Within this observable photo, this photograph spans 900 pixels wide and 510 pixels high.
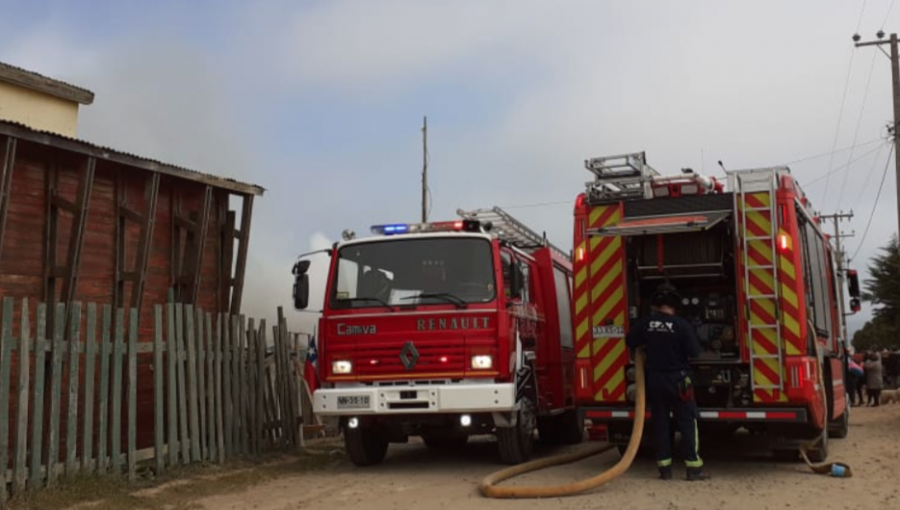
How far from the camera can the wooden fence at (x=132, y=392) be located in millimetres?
7020

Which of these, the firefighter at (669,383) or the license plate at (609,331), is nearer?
the firefighter at (669,383)

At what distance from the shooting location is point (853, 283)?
13.9 meters

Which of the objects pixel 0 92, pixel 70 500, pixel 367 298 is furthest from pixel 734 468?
pixel 0 92

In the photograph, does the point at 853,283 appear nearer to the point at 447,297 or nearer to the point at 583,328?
the point at 583,328

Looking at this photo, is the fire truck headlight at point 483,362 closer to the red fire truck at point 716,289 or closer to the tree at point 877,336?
the red fire truck at point 716,289

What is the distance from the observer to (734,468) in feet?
28.8

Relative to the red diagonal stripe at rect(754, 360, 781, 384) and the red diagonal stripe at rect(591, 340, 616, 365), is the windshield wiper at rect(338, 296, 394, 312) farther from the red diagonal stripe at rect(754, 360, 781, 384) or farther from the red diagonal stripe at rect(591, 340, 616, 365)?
the red diagonal stripe at rect(754, 360, 781, 384)

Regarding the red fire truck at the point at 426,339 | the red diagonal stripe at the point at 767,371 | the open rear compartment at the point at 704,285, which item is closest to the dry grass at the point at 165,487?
the red fire truck at the point at 426,339

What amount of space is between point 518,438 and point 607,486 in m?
1.52

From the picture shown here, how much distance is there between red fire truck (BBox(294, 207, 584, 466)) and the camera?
8625 mm

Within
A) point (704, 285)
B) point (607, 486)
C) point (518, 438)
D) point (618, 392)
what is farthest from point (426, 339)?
point (704, 285)

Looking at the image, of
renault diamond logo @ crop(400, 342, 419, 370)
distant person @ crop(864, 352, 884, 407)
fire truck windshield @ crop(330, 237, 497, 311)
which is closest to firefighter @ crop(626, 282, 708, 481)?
fire truck windshield @ crop(330, 237, 497, 311)

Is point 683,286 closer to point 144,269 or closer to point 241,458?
point 241,458

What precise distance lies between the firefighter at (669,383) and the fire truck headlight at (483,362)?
60.8 inches
